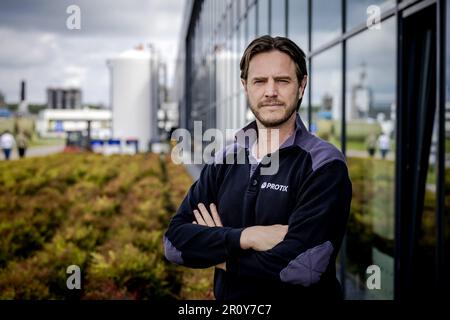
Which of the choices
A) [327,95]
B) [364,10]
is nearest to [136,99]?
[327,95]

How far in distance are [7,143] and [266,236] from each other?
688 inches

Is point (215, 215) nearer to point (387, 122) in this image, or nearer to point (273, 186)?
point (273, 186)

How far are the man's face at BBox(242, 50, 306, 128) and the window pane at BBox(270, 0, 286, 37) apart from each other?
533 centimetres

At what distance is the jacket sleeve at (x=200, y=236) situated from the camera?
224 cm

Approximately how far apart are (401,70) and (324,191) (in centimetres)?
272

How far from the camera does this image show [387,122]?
4.88 meters

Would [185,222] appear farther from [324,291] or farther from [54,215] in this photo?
[54,215]

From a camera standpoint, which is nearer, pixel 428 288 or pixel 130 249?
pixel 428 288

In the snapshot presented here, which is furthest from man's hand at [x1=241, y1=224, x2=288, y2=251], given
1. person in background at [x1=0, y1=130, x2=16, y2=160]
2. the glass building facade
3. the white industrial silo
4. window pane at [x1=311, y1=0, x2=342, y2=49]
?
the white industrial silo

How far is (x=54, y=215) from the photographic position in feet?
25.6

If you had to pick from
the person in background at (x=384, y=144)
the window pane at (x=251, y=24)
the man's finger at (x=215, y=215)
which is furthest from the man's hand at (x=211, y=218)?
the window pane at (x=251, y=24)

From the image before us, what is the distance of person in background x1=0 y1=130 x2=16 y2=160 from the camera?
18191mm

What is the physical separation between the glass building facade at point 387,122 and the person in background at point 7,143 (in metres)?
13.2
